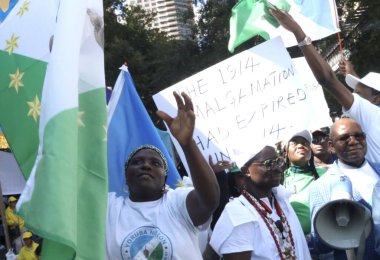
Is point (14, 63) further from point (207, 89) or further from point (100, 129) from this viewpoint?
point (207, 89)

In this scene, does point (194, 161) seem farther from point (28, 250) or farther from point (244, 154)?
point (28, 250)

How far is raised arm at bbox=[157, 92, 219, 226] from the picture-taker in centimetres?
271

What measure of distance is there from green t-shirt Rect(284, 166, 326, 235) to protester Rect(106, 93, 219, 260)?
1000mm

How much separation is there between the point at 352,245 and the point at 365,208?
19cm

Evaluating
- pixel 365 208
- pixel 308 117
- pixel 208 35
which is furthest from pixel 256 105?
pixel 208 35

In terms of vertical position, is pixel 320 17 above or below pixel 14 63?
above

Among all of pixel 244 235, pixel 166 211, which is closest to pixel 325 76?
pixel 244 235

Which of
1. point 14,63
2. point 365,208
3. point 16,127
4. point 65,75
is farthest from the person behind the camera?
point 14,63

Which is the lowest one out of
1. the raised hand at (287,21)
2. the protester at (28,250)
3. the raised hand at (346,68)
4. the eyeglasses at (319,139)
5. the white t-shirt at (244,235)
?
the protester at (28,250)

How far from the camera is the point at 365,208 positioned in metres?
2.91

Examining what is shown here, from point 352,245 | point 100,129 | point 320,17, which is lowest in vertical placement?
point 352,245

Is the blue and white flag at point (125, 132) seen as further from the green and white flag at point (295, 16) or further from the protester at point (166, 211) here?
the green and white flag at point (295, 16)

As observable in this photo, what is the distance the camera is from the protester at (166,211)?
9.00 feet

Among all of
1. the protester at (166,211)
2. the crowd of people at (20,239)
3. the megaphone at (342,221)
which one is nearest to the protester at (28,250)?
the crowd of people at (20,239)
